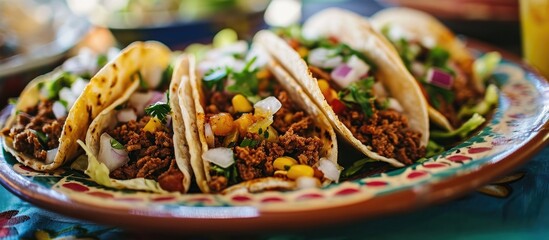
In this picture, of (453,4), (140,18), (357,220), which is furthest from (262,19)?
(357,220)

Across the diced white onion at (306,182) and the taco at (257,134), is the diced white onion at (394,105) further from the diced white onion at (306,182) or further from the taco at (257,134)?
→ the diced white onion at (306,182)

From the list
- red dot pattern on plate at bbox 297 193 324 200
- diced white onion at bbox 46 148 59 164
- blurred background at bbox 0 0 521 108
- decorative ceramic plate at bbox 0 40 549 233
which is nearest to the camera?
decorative ceramic plate at bbox 0 40 549 233

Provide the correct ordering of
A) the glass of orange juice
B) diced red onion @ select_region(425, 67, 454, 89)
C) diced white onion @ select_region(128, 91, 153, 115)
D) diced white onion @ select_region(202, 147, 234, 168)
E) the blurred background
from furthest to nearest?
the blurred background
the glass of orange juice
diced red onion @ select_region(425, 67, 454, 89)
diced white onion @ select_region(128, 91, 153, 115)
diced white onion @ select_region(202, 147, 234, 168)

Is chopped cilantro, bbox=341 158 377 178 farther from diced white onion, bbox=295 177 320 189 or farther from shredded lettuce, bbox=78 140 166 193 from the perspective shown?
shredded lettuce, bbox=78 140 166 193

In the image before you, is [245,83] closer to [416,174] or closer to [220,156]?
[220,156]

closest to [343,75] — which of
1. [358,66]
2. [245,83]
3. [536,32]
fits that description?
[358,66]

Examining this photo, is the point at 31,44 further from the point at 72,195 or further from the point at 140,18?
the point at 72,195

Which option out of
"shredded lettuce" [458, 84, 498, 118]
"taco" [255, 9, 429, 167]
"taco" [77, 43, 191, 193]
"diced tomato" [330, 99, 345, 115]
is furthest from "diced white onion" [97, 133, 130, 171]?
"shredded lettuce" [458, 84, 498, 118]
